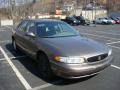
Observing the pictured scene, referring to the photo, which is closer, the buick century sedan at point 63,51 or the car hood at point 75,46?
the buick century sedan at point 63,51

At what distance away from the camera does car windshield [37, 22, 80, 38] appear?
708cm

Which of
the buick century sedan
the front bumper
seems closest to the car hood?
the buick century sedan

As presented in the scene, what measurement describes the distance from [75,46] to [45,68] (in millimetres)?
996

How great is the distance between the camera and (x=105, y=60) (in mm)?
5938

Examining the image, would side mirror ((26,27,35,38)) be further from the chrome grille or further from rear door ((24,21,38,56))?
the chrome grille

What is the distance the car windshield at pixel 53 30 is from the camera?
23.2 feet

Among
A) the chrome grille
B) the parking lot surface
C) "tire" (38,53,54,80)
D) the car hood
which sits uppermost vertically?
the car hood

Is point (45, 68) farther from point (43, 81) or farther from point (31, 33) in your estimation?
point (31, 33)

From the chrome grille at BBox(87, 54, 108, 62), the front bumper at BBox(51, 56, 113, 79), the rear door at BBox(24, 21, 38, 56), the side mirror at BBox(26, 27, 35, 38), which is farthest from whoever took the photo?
the side mirror at BBox(26, 27, 35, 38)

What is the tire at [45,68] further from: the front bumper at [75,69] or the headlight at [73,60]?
the headlight at [73,60]

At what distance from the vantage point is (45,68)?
634cm

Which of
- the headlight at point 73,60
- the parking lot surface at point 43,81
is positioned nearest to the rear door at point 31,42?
the parking lot surface at point 43,81

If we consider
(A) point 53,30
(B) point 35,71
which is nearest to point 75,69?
(B) point 35,71

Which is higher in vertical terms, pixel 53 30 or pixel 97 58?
pixel 53 30
